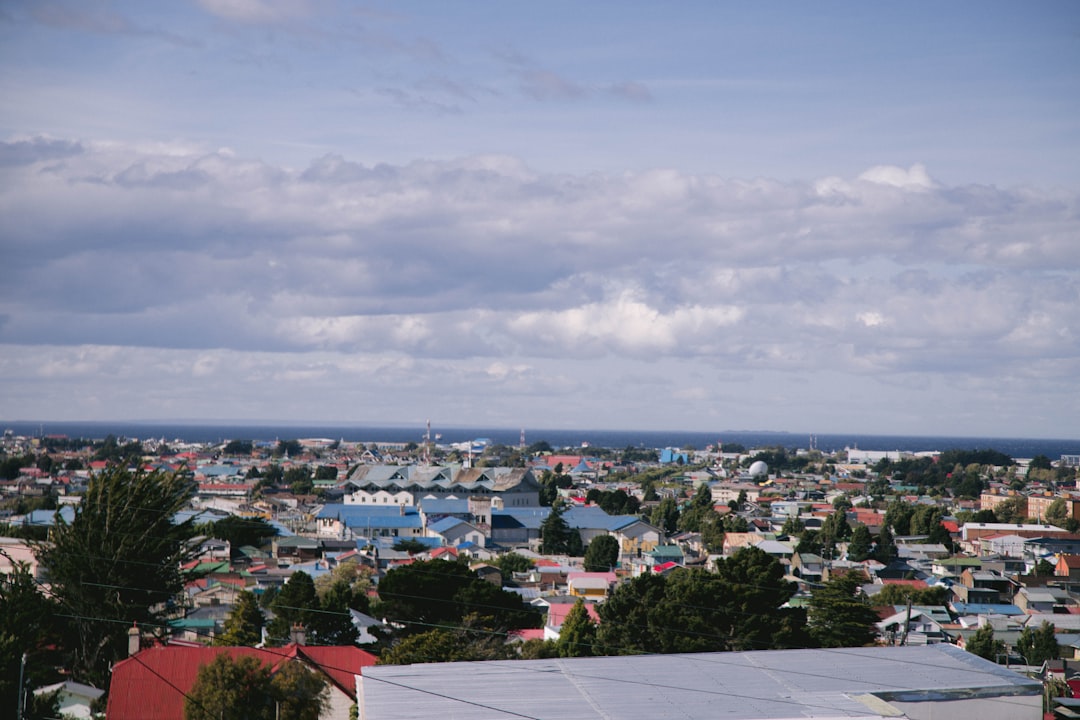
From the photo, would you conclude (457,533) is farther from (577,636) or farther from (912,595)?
(577,636)

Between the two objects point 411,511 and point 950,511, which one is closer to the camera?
point 411,511

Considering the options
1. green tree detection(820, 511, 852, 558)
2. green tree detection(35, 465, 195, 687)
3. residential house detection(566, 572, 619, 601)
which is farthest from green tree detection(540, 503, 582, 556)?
green tree detection(35, 465, 195, 687)


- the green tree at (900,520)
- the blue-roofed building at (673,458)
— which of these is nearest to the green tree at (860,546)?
the green tree at (900,520)

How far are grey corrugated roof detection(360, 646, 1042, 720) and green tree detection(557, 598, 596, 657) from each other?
22.6 feet

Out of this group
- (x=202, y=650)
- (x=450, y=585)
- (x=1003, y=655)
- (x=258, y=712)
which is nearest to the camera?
(x=258, y=712)

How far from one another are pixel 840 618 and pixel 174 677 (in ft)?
35.8

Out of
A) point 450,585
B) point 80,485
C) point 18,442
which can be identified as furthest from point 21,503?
point 18,442

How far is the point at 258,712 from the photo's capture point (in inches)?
561

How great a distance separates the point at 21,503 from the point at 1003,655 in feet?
164

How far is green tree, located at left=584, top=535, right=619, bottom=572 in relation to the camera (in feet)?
137

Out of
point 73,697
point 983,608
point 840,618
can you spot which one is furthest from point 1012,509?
point 73,697

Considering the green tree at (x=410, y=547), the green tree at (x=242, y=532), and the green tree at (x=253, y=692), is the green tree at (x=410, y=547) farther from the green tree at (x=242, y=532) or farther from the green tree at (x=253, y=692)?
the green tree at (x=253, y=692)

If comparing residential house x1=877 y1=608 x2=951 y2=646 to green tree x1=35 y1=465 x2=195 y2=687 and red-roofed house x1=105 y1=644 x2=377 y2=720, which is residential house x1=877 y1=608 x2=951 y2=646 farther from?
green tree x1=35 y1=465 x2=195 y2=687

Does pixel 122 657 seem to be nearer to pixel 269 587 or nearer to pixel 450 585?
pixel 450 585
